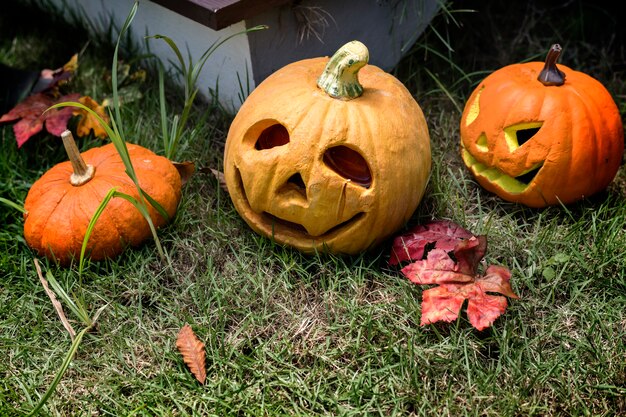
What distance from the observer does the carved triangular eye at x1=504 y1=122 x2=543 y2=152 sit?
2453 mm

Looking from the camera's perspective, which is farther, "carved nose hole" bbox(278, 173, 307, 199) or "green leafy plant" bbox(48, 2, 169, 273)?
"carved nose hole" bbox(278, 173, 307, 199)

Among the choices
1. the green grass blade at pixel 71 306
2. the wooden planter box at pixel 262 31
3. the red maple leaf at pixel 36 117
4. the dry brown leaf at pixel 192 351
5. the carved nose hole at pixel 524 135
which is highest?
the wooden planter box at pixel 262 31

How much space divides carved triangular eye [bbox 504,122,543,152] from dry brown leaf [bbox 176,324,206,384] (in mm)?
1286

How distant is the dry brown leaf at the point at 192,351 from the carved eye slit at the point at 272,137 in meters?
0.67

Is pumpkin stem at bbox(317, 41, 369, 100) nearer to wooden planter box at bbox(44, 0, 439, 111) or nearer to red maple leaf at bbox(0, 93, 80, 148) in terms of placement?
wooden planter box at bbox(44, 0, 439, 111)

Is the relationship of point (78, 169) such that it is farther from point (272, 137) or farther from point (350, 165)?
point (350, 165)

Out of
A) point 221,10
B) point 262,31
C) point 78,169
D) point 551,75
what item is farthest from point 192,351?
point 551,75

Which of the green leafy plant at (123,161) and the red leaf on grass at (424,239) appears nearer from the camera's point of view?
the green leafy plant at (123,161)

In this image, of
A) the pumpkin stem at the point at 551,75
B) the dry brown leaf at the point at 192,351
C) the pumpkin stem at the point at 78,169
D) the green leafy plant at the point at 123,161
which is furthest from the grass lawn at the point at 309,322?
the pumpkin stem at the point at 551,75

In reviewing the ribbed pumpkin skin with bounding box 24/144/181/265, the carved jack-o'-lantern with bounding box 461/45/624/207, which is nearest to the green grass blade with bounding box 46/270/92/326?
the ribbed pumpkin skin with bounding box 24/144/181/265

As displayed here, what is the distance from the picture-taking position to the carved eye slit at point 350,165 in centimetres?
226

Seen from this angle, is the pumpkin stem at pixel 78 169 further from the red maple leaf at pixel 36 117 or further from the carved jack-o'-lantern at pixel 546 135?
the carved jack-o'-lantern at pixel 546 135

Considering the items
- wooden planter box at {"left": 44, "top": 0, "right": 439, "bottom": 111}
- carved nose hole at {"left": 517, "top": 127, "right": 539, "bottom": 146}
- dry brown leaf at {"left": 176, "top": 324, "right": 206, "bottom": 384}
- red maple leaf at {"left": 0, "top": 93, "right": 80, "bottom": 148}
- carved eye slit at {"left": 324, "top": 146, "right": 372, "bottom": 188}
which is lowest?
dry brown leaf at {"left": 176, "top": 324, "right": 206, "bottom": 384}

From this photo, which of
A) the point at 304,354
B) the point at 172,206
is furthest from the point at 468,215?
the point at 172,206
